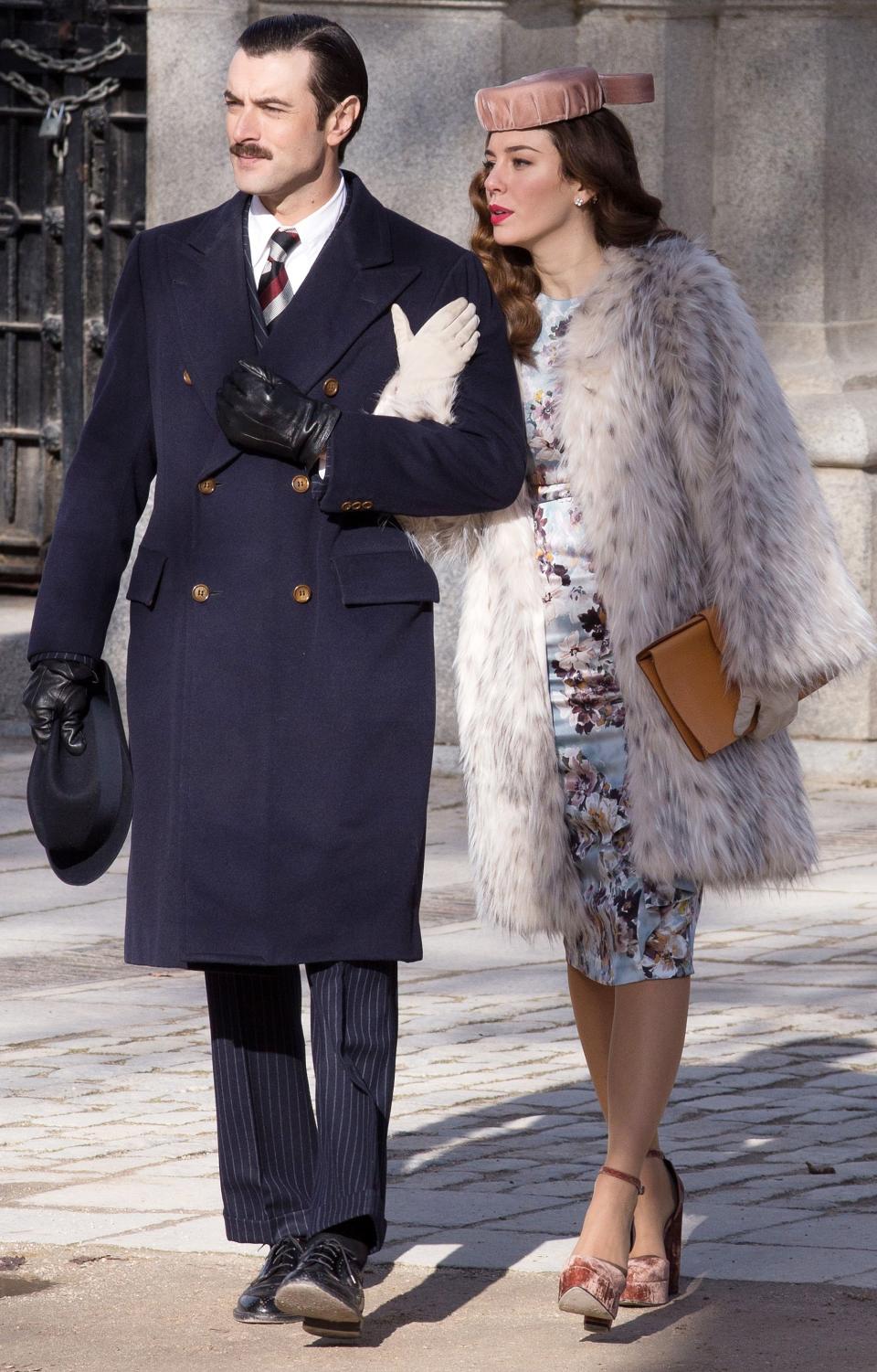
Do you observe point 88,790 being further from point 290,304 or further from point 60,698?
point 290,304

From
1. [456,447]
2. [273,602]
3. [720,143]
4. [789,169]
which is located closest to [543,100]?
[456,447]

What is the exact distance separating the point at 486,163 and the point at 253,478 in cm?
77

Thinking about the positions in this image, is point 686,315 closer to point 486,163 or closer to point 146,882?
point 486,163

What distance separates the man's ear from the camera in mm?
4312

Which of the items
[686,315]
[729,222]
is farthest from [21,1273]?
[729,222]

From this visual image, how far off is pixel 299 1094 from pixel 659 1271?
0.64 meters

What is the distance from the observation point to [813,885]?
841cm

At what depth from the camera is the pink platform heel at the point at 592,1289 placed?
165 inches

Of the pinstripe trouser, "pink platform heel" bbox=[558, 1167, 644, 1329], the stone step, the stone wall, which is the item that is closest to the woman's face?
the pinstripe trouser

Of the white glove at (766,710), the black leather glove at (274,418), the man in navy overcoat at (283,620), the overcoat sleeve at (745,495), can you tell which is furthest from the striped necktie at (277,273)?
the white glove at (766,710)

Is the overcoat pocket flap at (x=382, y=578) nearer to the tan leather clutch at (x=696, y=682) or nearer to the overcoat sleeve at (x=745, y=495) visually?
the tan leather clutch at (x=696, y=682)

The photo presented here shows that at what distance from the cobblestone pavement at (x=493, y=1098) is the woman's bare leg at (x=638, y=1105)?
0.19 metres

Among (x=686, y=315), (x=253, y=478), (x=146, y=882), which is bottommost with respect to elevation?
(x=146, y=882)

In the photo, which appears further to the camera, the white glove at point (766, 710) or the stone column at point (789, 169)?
the stone column at point (789, 169)
